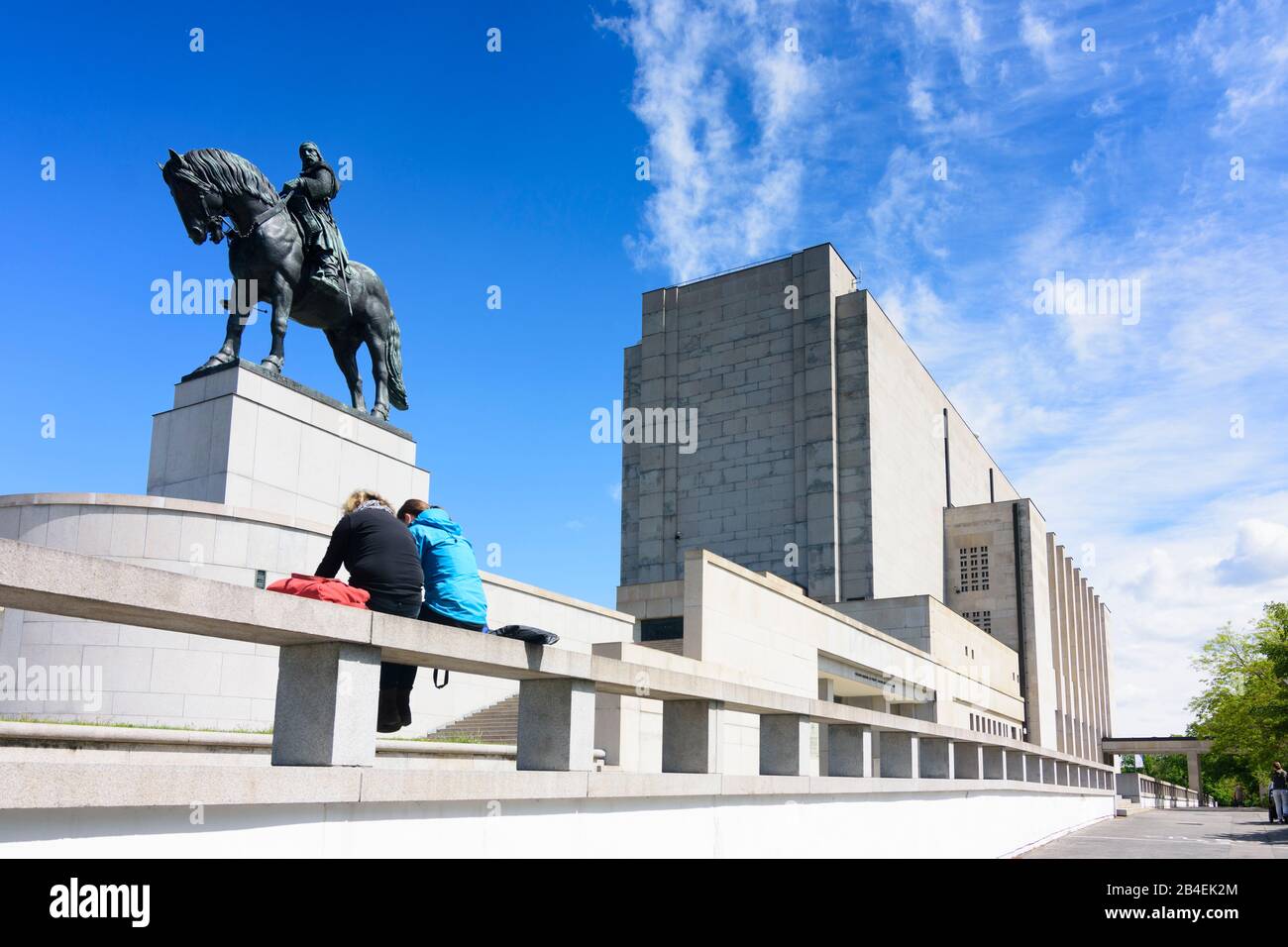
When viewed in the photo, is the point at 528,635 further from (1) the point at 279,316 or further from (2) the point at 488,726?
(1) the point at 279,316

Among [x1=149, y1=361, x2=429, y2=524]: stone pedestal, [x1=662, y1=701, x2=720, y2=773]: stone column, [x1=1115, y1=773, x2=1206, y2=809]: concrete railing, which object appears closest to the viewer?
[x1=662, y1=701, x2=720, y2=773]: stone column

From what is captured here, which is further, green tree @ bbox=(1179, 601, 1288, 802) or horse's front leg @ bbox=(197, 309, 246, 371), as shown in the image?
green tree @ bbox=(1179, 601, 1288, 802)

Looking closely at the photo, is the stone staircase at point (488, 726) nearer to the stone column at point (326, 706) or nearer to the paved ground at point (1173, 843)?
the paved ground at point (1173, 843)

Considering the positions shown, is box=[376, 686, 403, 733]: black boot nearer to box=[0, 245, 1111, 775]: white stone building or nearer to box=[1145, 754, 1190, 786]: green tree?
box=[0, 245, 1111, 775]: white stone building

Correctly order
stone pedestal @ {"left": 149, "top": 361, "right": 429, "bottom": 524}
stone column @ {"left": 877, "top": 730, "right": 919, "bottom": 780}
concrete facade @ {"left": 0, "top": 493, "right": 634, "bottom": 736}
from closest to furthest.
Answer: stone column @ {"left": 877, "top": 730, "right": 919, "bottom": 780} < concrete facade @ {"left": 0, "top": 493, "right": 634, "bottom": 736} < stone pedestal @ {"left": 149, "top": 361, "right": 429, "bottom": 524}

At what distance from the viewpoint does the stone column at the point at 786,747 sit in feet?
33.8

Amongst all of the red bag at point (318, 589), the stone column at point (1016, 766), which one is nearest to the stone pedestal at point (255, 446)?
the red bag at point (318, 589)

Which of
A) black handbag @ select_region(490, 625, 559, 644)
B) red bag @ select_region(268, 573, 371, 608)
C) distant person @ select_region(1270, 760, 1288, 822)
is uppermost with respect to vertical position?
red bag @ select_region(268, 573, 371, 608)

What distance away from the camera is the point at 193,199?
18000 mm

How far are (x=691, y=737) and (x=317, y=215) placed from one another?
1435 cm

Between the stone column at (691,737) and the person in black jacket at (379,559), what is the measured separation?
2.83 meters

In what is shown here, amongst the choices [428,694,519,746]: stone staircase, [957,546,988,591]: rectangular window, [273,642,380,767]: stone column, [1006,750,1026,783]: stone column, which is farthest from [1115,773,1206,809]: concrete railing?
[273,642,380,767]: stone column

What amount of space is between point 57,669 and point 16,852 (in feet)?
38.3

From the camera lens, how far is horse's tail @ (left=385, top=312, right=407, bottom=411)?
21.8m
